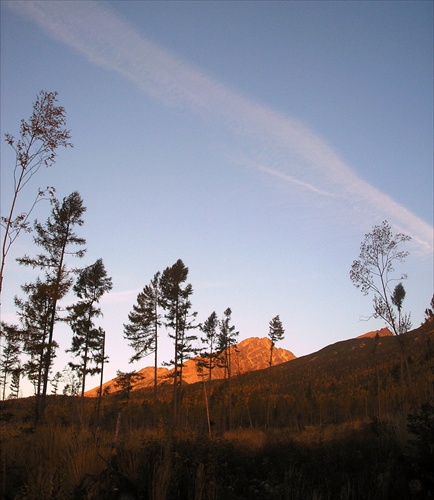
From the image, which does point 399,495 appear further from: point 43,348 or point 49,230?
point 49,230

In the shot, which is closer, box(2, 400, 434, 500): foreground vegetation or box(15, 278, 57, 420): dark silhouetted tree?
box(2, 400, 434, 500): foreground vegetation

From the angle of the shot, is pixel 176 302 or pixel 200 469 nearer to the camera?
pixel 200 469

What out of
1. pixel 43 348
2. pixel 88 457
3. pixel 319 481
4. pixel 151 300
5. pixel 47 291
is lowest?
pixel 319 481

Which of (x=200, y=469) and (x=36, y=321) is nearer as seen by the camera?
(x=200, y=469)

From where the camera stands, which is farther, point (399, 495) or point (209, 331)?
point (209, 331)

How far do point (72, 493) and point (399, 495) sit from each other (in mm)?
5508

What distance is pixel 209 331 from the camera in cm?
4881

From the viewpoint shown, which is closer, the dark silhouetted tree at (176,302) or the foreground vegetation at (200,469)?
the foreground vegetation at (200,469)

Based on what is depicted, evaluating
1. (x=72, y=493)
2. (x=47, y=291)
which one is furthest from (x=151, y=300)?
(x=72, y=493)

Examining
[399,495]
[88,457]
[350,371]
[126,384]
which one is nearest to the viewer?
[399,495]

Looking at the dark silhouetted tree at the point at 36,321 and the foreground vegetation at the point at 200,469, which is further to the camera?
the dark silhouetted tree at the point at 36,321

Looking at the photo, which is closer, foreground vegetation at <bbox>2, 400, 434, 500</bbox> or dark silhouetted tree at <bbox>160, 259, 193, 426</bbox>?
foreground vegetation at <bbox>2, 400, 434, 500</bbox>

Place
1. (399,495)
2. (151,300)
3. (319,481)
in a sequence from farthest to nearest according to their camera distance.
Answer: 1. (151,300)
2. (319,481)
3. (399,495)

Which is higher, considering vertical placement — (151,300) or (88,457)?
(151,300)
